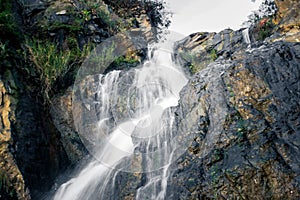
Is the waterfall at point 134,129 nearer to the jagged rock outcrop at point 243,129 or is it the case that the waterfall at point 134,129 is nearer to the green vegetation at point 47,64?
the jagged rock outcrop at point 243,129

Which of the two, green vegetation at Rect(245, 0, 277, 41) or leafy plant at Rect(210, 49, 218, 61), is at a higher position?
green vegetation at Rect(245, 0, 277, 41)

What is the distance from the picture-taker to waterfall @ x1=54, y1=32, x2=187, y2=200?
4371mm

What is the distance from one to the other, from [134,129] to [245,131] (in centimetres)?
244

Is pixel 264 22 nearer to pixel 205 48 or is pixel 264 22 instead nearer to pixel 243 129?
pixel 205 48

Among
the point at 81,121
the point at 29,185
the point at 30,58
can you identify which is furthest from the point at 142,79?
the point at 29,185

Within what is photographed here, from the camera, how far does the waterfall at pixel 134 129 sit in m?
4.37

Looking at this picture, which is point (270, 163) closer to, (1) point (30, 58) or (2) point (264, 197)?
(2) point (264, 197)

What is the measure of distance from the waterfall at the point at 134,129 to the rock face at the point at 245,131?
1.29 ft

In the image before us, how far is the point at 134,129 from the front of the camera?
5816mm

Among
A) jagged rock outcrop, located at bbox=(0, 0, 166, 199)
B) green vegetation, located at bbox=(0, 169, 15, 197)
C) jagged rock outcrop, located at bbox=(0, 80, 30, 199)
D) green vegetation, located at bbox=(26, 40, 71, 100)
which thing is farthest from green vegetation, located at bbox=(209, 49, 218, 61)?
green vegetation, located at bbox=(0, 169, 15, 197)

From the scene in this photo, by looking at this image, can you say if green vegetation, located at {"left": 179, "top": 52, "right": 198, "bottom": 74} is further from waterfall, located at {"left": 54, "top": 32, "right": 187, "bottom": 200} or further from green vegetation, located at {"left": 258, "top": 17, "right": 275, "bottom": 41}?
green vegetation, located at {"left": 258, "top": 17, "right": 275, "bottom": 41}

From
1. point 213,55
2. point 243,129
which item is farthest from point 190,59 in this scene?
point 243,129

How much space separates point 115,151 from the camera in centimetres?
575

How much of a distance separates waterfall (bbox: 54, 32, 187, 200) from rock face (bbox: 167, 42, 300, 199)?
0.39m
